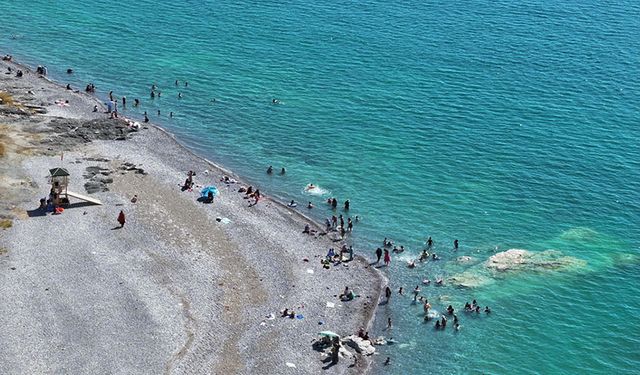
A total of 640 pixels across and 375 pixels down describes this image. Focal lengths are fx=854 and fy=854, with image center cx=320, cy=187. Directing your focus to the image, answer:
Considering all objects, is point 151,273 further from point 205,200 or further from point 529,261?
point 529,261

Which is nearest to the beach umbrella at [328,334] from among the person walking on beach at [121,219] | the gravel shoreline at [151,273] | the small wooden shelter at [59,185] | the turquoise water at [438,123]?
the gravel shoreline at [151,273]

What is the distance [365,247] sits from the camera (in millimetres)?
89250

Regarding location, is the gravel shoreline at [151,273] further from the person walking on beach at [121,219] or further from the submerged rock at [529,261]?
the submerged rock at [529,261]

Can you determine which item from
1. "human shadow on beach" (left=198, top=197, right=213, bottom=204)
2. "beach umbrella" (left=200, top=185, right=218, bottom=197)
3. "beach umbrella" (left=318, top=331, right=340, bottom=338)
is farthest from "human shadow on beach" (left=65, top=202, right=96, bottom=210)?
"beach umbrella" (left=318, top=331, right=340, bottom=338)

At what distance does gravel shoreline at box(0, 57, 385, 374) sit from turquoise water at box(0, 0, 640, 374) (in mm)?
6868

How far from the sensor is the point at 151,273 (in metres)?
76.9

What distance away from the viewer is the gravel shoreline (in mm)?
67188

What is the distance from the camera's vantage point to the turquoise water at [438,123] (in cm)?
7962

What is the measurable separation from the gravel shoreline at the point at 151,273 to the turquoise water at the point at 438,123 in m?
6.87

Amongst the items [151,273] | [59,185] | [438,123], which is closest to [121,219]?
[59,185]

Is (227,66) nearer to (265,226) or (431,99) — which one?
(431,99)

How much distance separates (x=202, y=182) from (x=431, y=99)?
41.4 m

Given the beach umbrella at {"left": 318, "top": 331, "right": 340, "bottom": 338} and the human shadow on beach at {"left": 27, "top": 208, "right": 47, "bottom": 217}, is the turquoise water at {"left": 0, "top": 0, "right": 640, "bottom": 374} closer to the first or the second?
the beach umbrella at {"left": 318, "top": 331, "right": 340, "bottom": 338}

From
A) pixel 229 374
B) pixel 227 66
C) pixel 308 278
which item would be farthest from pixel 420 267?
pixel 227 66
